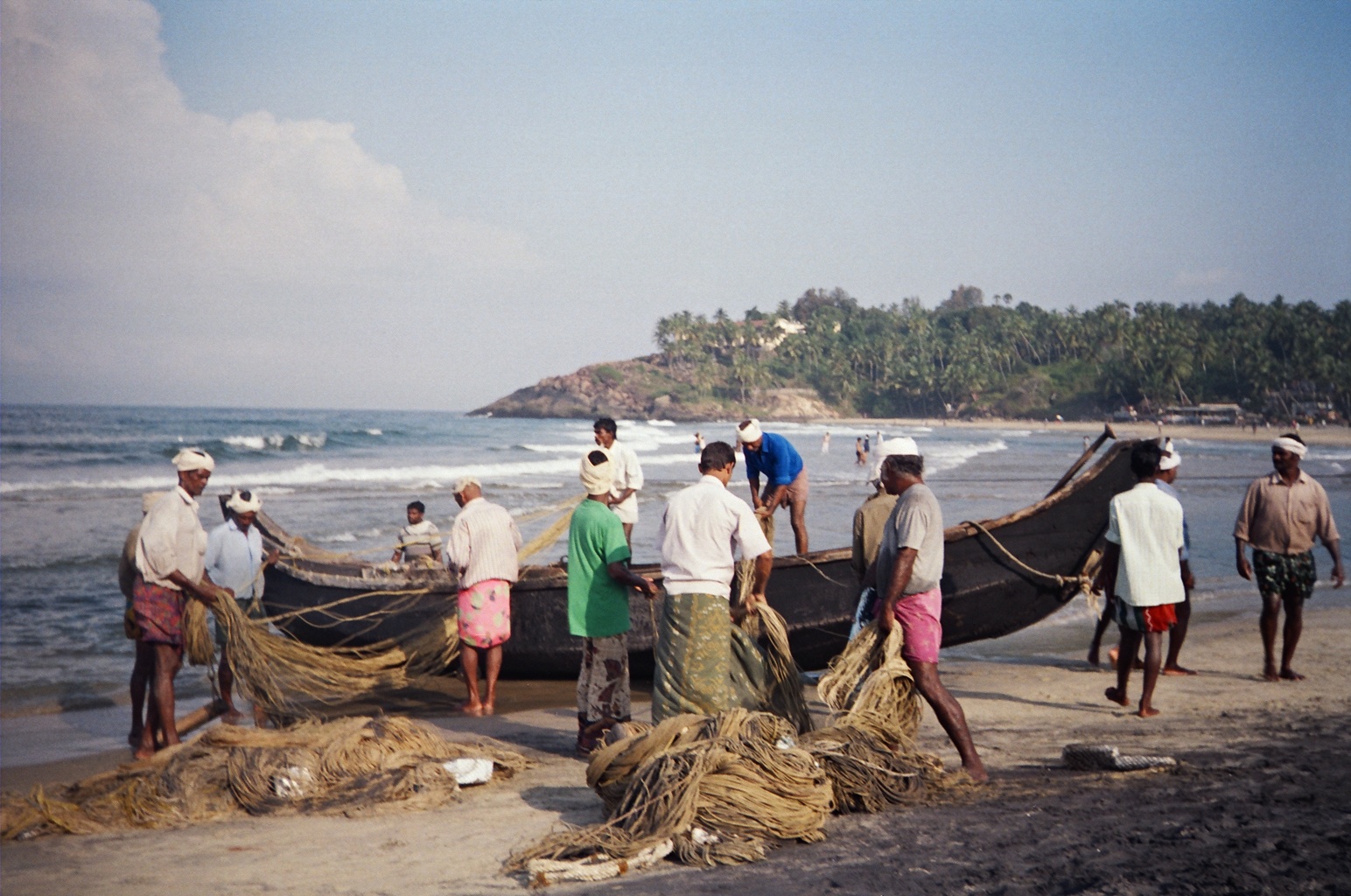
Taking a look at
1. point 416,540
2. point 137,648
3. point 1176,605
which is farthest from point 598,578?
point 416,540

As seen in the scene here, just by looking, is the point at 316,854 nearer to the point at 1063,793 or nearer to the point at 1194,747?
the point at 1063,793

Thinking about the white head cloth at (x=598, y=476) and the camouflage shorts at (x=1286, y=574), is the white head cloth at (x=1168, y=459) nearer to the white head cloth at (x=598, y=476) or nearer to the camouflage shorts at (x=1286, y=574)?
the camouflage shorts at (x=1286, y=574)

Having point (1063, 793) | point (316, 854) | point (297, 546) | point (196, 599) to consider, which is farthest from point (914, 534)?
point (297, 546)

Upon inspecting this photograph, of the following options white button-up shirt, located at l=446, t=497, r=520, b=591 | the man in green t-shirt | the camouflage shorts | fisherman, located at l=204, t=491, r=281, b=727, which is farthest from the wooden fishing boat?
the man in green t-shirt

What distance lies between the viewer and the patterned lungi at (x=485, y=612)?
6891 mm

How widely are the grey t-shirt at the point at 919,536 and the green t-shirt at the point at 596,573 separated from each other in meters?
1.45

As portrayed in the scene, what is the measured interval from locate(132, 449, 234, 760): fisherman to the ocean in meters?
2.41

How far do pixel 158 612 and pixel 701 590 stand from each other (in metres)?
3.21

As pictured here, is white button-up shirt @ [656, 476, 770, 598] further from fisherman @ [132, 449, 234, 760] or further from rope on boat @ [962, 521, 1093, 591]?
rope on boat @ [962, 521, 1093, 591]

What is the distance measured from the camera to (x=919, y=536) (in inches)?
182

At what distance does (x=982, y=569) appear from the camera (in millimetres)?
7777

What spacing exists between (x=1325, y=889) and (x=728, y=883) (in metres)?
1.90

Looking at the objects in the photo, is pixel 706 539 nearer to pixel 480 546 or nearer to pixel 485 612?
pixel 480 546

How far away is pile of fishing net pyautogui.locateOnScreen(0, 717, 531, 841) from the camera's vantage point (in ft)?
15.5
